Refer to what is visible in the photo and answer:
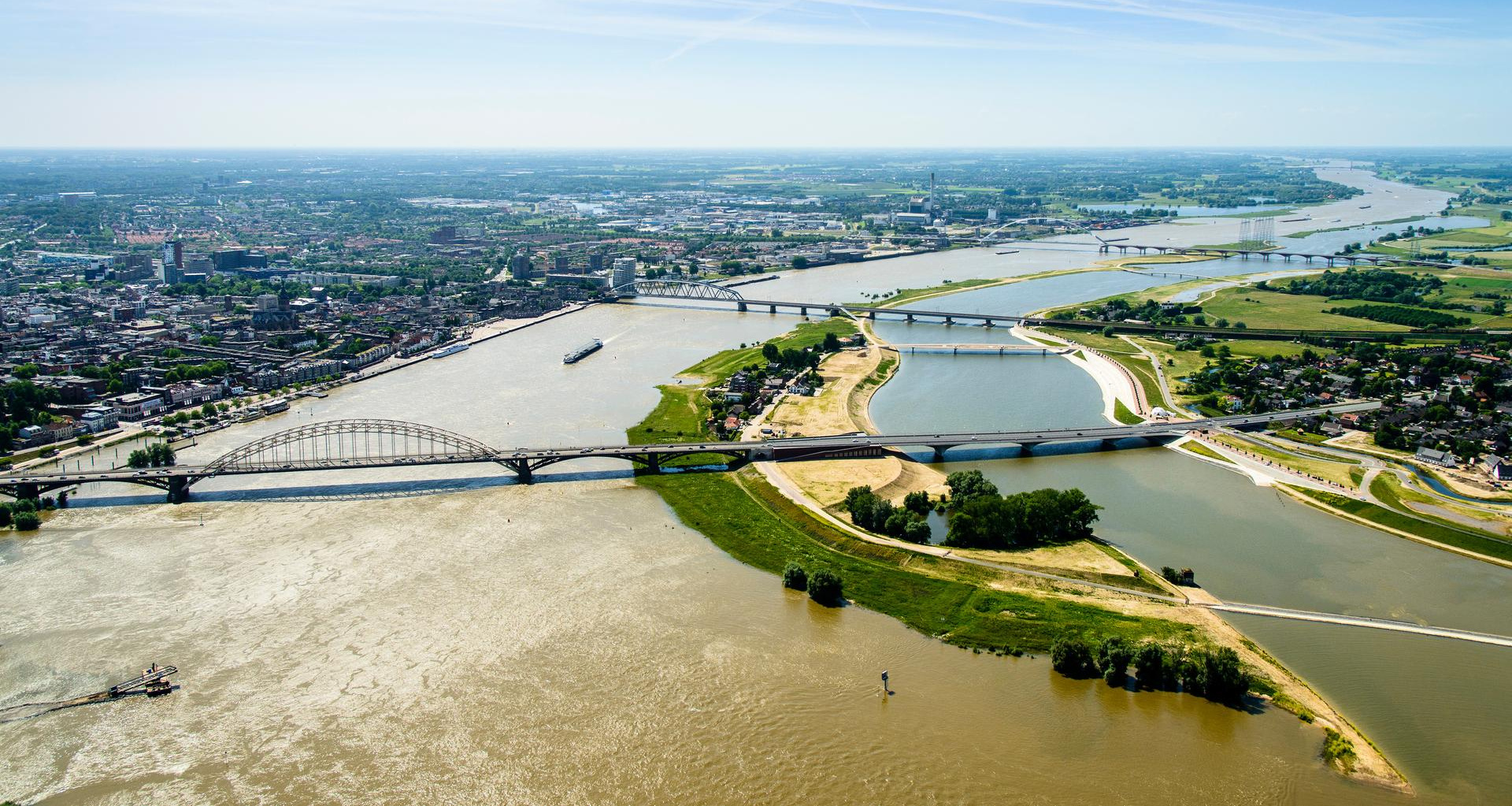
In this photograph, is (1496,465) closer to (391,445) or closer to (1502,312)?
(391,445)

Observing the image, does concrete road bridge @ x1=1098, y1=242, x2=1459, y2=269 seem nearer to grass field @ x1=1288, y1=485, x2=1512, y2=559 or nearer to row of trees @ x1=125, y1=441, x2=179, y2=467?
grass field @ x1=1288, y1=485, x2=1512, y2=559

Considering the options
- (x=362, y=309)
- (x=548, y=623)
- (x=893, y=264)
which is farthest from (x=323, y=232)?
(x=548, y=623)

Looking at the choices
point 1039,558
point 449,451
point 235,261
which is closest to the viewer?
point 1039,558

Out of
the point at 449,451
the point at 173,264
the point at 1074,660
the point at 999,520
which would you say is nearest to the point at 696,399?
the point at 449,451

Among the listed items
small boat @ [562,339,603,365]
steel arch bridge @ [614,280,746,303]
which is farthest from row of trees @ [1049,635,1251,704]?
steel arch bridge @ [614,280,746,303]

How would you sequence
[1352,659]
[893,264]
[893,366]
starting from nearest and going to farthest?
[1352,659] < [893,366] < [893,264]

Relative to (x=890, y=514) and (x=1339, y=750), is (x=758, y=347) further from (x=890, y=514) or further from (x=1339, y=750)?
(x=1339, y=750)
